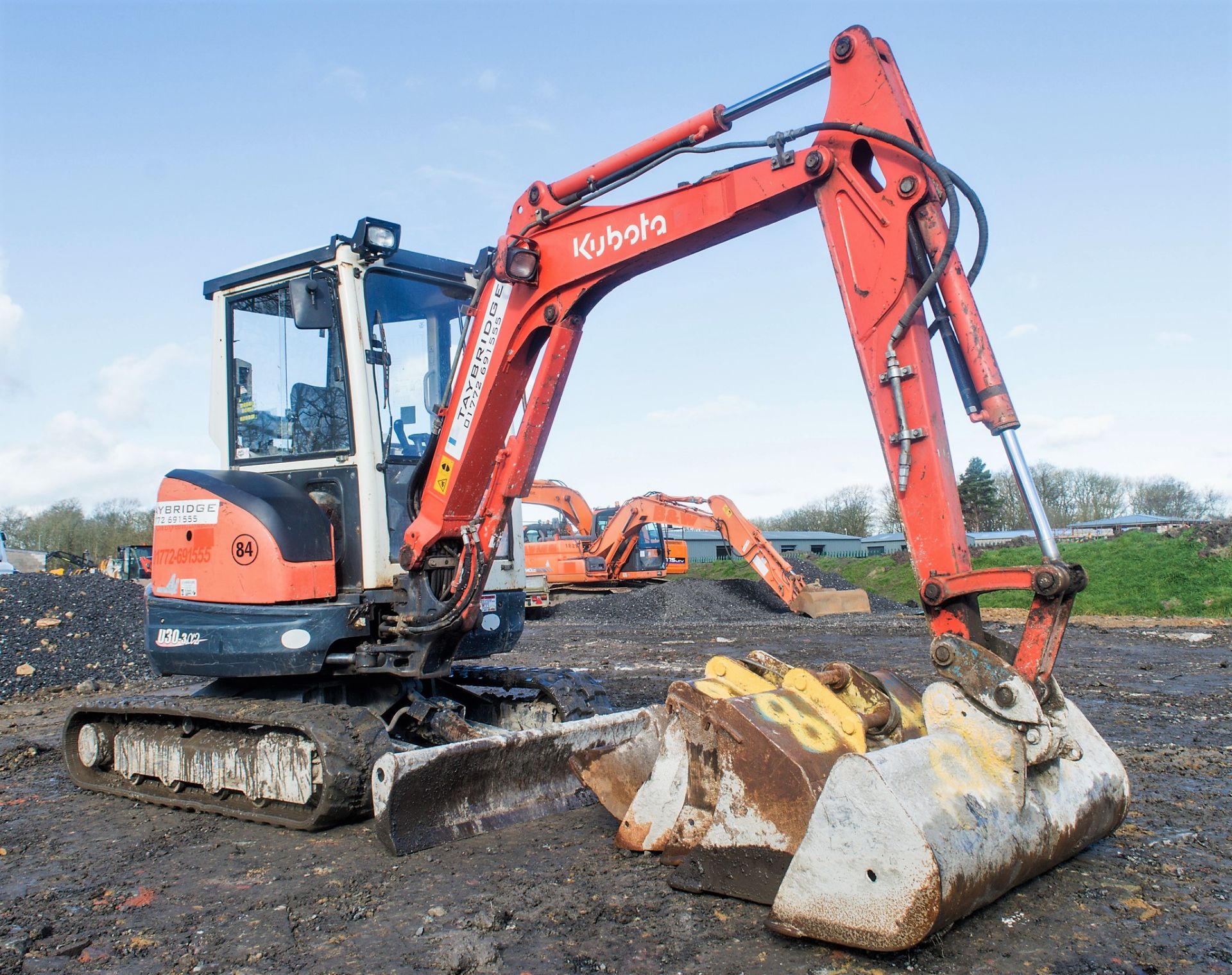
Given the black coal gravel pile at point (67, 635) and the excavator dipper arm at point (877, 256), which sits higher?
the excavator dipper arm at point (877, 256)

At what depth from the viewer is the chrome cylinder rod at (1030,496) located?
330 centimetres

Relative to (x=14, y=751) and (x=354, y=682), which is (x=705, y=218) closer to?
(x=354, y=682)

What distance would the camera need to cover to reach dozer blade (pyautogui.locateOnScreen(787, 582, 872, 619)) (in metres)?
19.0

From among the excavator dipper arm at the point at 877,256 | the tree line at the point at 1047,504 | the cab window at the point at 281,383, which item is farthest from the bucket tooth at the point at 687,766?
the tree line at the point at 1047,504

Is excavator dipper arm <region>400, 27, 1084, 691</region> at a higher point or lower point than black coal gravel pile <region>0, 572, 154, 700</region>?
higher

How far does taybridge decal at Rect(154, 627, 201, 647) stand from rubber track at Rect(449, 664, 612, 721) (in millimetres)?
1514

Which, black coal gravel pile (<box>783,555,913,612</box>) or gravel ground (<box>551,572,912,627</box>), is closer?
gravel ground (<box>551,572,912,627</box>)

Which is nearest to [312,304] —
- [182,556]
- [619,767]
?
[182,556]

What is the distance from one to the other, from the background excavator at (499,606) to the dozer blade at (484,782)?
16 mm

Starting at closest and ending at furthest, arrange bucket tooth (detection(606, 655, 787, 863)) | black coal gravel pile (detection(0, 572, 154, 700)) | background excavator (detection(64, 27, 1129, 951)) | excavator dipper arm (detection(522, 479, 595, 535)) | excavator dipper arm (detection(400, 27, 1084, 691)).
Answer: background excavator (detection(64, 27, 1129, 951))
excavator dipper arm (detection(400, 27, 1084, 691))
bucket tooth (detection(606, 655, 787, 863))
black coal gravel pile (detection(0, 572, 154, 700))
excavator dipper arm (detection(522, 479, 595, 535))

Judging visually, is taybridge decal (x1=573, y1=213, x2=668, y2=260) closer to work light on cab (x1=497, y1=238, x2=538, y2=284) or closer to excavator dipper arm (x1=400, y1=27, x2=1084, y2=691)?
→ excavator dipper arm (x1=400, y1=27, x2=1084, y2=691)

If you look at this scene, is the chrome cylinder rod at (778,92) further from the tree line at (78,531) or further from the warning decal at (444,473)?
the tree line at (78,531)

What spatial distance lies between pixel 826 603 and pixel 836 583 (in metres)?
5.24

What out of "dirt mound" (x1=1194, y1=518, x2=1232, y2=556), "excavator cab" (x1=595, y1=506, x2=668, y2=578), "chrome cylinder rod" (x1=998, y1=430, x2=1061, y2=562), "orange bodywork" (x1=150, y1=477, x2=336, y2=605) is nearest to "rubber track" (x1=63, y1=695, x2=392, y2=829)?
"orange bodywork" (x1=150, y1=477, x2=336, y2=605)
